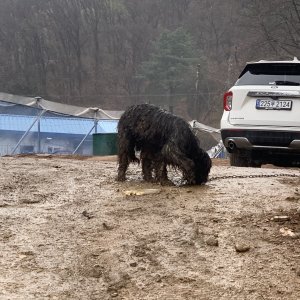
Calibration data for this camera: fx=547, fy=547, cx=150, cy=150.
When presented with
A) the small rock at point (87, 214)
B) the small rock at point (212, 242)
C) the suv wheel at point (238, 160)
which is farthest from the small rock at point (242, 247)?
the suv wheel at point (238, 160)

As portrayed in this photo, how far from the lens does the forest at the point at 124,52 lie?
46594mm

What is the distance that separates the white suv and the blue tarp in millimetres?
12515

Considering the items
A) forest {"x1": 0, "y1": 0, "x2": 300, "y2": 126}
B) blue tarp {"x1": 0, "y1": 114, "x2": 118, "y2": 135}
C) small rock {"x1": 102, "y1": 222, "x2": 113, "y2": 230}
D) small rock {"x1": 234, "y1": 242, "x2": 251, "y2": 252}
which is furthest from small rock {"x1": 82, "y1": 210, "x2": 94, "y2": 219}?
forest {"x1": 0, "y1": 0, "x2": 300, "y2": 126}

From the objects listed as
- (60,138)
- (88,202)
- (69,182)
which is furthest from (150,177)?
(60,138)

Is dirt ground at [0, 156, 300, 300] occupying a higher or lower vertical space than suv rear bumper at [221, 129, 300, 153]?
lower

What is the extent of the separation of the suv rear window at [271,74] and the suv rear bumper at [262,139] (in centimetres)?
77

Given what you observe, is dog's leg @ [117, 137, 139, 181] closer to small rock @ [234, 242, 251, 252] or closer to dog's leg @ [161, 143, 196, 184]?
dog's leg @ [161, 143, 196, 184]

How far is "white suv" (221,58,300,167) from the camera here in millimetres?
8188

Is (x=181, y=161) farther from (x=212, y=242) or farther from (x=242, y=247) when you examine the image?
(x=242, y=247)

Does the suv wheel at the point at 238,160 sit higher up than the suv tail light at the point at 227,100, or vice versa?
the suv tail light at the point at 227,100

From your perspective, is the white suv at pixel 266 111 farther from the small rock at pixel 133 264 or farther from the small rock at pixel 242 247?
the small rock at pixel 133 264

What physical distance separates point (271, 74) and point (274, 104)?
54cm

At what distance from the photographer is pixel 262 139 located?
27.7 feet

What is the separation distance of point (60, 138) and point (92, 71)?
3663 cm
